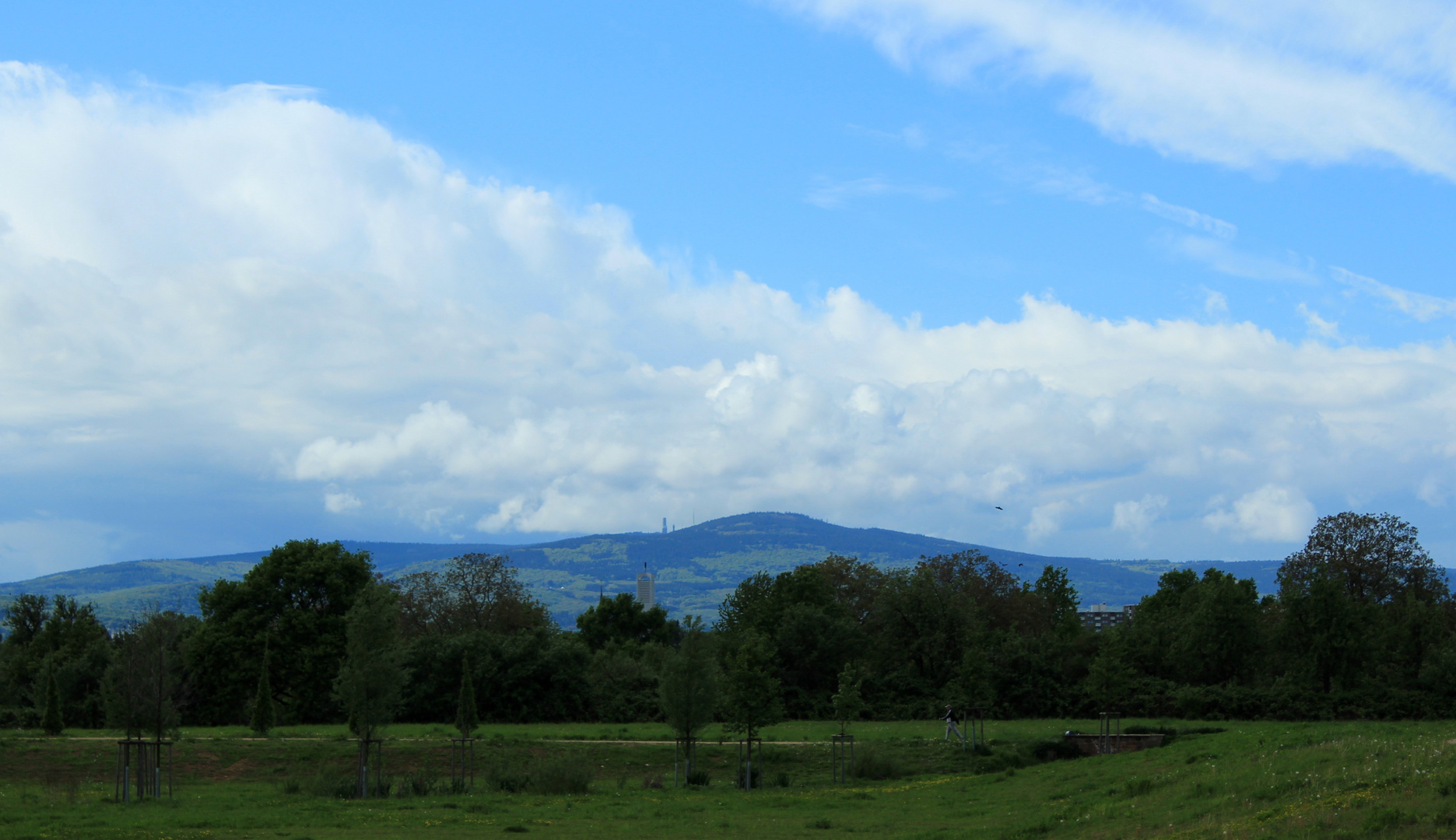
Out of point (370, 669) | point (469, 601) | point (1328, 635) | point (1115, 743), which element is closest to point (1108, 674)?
point (1115, 743)

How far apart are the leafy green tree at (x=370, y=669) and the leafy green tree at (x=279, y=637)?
25682mm

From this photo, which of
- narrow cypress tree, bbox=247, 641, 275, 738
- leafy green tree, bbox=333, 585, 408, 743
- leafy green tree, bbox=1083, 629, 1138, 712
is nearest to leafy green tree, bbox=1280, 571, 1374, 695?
leafy green tree, bbox=1083, 629, 1138, 712

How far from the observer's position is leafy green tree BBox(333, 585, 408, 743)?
105ft

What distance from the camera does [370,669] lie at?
32344 mm

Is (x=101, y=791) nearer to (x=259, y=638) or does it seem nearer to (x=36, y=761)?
(x=36, y=761)

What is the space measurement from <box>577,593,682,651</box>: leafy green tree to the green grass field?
46.3 metres

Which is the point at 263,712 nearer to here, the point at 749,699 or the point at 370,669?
the point at 370,669

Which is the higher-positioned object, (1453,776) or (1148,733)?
(1453,776)

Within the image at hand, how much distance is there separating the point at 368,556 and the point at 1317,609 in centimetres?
4920

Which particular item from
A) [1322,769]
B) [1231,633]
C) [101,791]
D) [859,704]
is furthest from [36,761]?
[1231,633]

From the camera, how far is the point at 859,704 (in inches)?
1510

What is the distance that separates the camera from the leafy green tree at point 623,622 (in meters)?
95.2

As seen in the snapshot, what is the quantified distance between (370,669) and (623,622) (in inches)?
A: 2576

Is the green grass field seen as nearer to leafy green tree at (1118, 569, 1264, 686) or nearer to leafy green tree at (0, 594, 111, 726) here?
leafy green tree at (1118, 569, 1264, 686)
